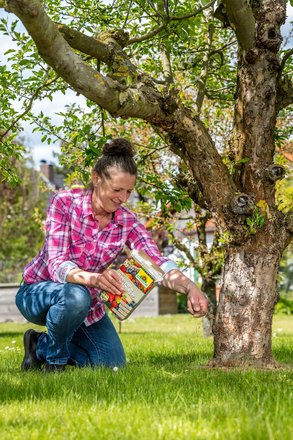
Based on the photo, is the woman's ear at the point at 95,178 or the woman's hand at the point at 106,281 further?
the woman's ear at the point at 95,178

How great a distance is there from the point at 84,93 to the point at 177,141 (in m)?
1.09

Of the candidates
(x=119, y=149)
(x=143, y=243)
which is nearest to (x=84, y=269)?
(x=143, y=243)

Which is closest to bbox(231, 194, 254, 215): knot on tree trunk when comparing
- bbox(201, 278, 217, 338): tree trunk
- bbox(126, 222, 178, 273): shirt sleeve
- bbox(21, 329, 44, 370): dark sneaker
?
bbox(126, 222, 178, 273): shirt sleeve

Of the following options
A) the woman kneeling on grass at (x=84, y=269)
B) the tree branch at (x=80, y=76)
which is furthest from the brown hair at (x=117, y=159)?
the tree branch at (x=80, y=76)

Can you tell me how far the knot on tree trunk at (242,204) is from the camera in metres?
5.00

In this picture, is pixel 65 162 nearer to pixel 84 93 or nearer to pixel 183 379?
pixel 84 93

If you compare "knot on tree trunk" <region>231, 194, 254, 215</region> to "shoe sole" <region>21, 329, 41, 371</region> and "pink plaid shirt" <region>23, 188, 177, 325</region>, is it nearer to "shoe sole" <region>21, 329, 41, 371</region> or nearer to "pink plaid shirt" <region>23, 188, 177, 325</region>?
"pink plaid shirt" <region>23, 188, 177, 325</region>

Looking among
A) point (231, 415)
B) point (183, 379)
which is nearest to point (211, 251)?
point (183, 379)

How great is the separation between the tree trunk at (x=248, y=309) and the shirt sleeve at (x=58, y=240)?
47.1 inches

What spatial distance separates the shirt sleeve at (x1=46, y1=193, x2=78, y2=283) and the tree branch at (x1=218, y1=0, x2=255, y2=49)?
1.75m

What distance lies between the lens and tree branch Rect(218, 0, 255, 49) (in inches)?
188

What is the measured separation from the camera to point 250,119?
5.22m

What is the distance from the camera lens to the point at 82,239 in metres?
5.00

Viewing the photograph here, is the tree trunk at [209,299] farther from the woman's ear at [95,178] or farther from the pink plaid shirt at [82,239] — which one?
the woman's ear at [95,178]
